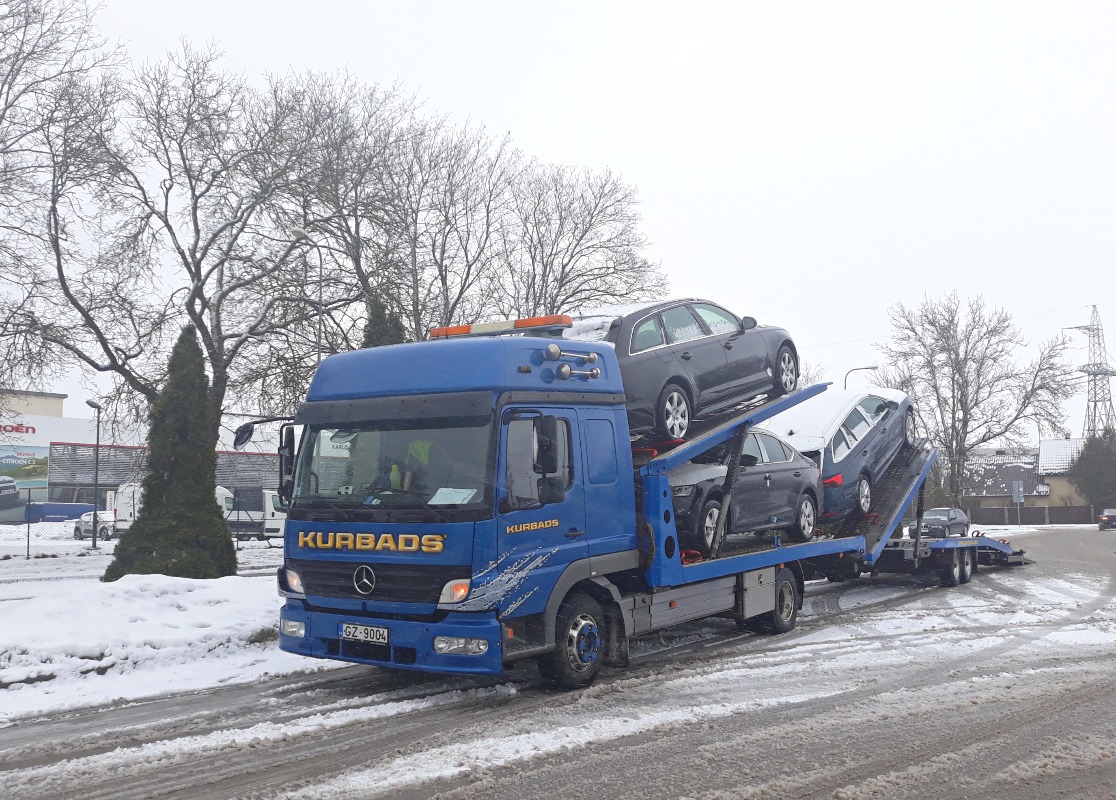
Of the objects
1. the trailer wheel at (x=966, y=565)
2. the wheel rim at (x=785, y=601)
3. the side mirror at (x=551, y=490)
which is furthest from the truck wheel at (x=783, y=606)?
the trailer wheel at (x=966, y=565)

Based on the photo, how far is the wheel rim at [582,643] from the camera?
25.2 ft

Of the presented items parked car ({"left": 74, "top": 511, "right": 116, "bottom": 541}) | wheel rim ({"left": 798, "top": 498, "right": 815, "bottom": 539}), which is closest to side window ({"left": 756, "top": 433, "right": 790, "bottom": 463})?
wheel rim ({"left": 798, "top": 498, "right": 815, "bottom": 539})

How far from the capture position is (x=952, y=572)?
52.4ft

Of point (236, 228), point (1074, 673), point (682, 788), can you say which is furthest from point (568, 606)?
point (236, 228)

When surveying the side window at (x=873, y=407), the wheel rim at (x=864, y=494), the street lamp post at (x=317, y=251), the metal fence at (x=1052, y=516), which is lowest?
the metal fence at (x=1052, y=516)

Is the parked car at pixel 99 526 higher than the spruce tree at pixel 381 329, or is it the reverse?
the spruce tree at pixel 381 329

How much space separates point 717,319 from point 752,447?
4.66 ft

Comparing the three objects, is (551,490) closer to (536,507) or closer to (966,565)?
(536,507)

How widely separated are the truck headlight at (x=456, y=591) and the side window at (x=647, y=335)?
311 cm

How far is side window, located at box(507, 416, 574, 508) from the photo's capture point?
722 centimetres

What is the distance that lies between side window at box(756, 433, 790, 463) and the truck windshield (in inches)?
179

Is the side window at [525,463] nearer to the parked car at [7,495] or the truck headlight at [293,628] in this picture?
the truck headlight at [293,628]

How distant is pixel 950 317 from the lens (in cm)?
5375

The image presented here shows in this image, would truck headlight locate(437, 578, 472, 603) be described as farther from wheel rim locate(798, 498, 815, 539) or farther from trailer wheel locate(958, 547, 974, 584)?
trailer wheel locate(958, 547, 974, 584)
